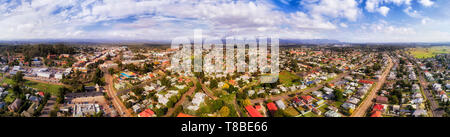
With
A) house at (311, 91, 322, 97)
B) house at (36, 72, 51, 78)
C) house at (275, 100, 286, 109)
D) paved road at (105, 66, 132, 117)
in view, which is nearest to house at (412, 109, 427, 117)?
house at (311, 91, 322, 97)

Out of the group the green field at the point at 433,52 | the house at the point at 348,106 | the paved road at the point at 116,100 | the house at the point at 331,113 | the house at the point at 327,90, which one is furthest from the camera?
the green field at the point at 433,52

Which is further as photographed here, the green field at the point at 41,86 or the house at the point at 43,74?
the house at the point at 43,74

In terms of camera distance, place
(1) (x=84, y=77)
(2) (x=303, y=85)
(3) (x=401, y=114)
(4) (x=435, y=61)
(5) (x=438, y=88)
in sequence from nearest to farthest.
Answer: (3) (x=401, y=114)
(5) (x=438, y=88)
(2) (x=303, y=85)
(1) (x=84, y=77)
(4) (x=435, y=61)

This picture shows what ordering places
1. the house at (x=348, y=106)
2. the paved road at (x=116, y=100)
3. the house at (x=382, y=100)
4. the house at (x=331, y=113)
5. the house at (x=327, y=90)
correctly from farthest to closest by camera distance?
the house at (x=327, y=90)
the house at (x=382, y=100)
the house at (x=348, y=106)
the paved road at (x=116, y=100)
the house at (x=331, y=113)

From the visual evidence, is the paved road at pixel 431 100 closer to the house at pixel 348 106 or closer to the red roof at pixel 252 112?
the house at pixel 348 106

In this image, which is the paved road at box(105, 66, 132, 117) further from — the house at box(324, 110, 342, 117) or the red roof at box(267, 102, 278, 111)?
the house at box(324, 110, 342, 117)

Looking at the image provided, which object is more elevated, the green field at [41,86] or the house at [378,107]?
the green field at [41,86]

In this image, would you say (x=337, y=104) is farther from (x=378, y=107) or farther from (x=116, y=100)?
(x=116, y=100)

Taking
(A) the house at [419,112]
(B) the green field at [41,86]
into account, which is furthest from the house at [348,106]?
(B) the green field at [41,86]
